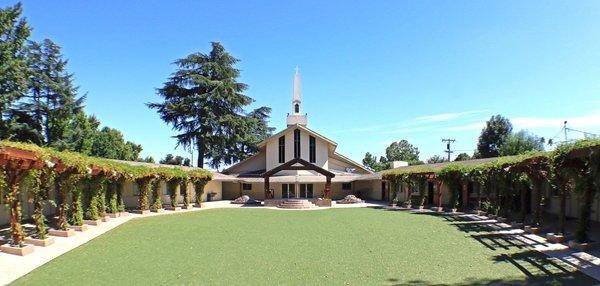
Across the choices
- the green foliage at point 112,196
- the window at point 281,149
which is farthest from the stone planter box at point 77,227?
the window at point 281,149

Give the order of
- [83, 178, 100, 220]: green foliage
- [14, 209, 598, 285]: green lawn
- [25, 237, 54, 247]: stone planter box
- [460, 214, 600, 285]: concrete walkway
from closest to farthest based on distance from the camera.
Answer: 1. [14, 209, 598, 285]: green lawn
2. [460, 214, 600, 285]: concrete walkway
3. [25, 237, 54, 247]: stone planter box
4. [83, 178, 100, 220]: green foliage

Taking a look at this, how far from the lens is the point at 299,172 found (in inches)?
1436

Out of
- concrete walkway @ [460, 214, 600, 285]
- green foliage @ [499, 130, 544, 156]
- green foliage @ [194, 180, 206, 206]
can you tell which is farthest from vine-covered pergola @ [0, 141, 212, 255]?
green foliage @ [499, 130, 544, 156]

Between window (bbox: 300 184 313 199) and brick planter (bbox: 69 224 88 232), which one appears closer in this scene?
brick planter (bbox: 69 224 88 232)

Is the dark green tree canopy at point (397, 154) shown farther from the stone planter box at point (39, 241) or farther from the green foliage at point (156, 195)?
the stone planter box at point (39, 241)

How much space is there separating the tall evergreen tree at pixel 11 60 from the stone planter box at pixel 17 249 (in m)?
21.7

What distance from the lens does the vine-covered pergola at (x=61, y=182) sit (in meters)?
10.8

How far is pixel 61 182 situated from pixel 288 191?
22814 mm

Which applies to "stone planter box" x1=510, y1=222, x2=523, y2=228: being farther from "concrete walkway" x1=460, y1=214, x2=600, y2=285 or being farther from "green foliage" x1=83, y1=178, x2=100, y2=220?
"green foliage" x1=83, y1=178, x2=100, y2=220

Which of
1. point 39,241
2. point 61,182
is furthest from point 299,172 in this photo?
point 39,241

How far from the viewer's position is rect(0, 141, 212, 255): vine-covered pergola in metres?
10.8

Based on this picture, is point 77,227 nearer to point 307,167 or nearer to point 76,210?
point 76,210

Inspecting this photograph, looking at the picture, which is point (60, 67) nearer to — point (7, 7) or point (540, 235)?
point (7, 7)

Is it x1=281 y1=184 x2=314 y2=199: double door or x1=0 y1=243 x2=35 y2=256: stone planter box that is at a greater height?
x1=281 y1=184 x2=314 y2=199: double door
